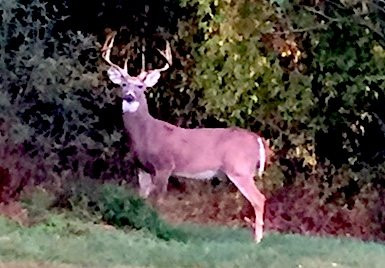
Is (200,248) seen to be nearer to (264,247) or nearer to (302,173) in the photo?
(264,247)

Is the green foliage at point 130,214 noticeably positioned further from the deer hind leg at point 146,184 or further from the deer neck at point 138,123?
the deer neck at point 138,123

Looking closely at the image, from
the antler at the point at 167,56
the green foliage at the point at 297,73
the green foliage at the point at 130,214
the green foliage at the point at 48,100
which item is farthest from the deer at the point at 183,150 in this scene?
the green foliage at the point at 297,73

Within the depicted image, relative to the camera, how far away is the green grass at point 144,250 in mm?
7895

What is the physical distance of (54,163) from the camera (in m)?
14.5

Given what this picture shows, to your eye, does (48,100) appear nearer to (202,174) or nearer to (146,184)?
(146,184)

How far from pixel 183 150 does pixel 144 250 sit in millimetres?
3999

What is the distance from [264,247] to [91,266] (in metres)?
2.70

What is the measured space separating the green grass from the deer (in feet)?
4.68

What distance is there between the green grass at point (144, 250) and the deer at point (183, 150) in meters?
1.43

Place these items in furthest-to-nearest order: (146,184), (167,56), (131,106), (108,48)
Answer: (167,56)
(108,48)
(131,106)
(146,184)

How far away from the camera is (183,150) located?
496 inches

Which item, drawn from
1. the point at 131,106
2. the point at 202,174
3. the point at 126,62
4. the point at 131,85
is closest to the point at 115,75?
the point at 131,85

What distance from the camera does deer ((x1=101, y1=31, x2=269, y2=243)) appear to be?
39.8 ft

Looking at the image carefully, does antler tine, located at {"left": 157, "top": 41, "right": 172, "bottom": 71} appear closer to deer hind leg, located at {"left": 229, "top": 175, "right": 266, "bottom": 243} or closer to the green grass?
deer hind leg, located at {"left": 229, "top": 175, "right": 266, "bottom": 243}
